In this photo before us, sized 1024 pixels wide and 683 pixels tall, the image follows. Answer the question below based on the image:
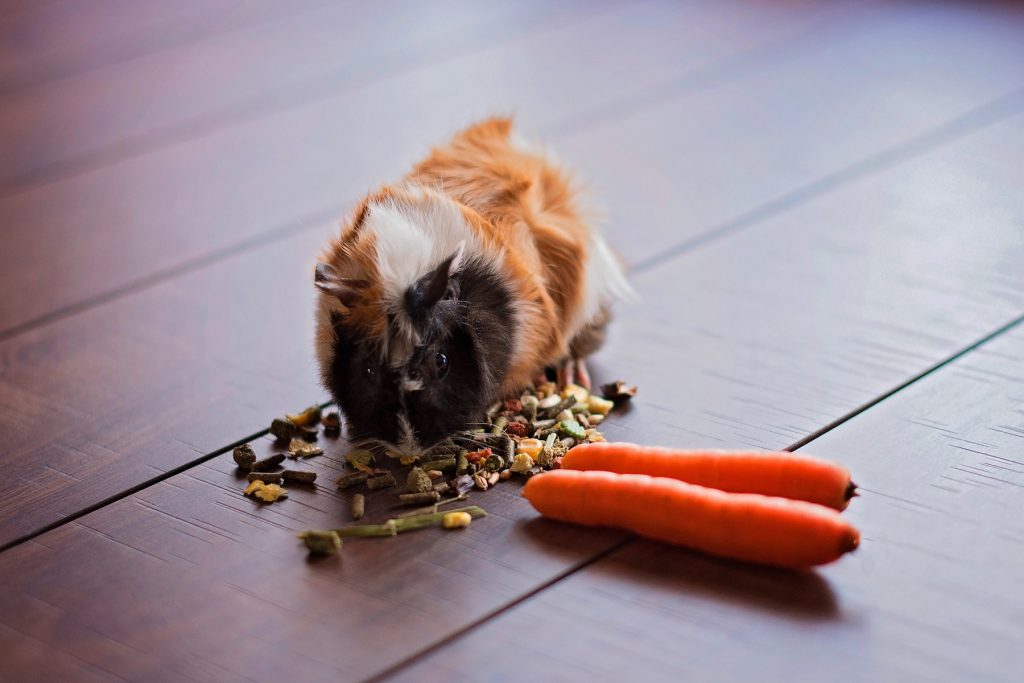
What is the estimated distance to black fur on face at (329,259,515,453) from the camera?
1773 mm

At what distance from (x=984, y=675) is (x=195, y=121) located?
2996 mm

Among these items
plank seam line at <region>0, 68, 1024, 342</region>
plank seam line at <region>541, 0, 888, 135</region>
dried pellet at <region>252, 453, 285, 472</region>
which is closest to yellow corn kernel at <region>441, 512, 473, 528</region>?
dried pellet at <region>252, 453, 285, 472</region>

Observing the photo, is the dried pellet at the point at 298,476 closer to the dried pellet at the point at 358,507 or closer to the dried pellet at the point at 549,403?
the dried pellet at the point at 358,507

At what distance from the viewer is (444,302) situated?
182 cm

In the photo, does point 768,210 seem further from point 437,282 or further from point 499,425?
point 437,282

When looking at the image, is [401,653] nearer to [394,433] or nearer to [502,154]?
[394,433]

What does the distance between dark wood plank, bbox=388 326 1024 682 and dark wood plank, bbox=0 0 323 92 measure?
10.8 feet

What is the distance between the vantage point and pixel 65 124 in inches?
145

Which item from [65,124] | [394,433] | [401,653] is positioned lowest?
[401,653]

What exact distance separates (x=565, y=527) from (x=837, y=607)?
408 millimetres

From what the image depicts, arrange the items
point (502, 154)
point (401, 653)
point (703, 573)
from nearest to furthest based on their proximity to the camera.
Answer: point (401, 653) < point (703, 573) < point (502, 154)

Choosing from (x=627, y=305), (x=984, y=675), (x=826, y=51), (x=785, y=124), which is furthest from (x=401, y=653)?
(x=826, y=51)

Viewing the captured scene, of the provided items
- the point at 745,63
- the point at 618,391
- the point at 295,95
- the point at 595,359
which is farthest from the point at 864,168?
the point at 295,95

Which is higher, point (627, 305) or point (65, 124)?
point (65, 124)
